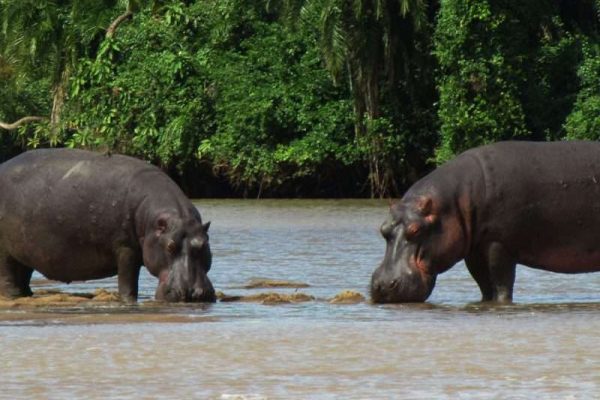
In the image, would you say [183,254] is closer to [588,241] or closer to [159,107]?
[588,241]

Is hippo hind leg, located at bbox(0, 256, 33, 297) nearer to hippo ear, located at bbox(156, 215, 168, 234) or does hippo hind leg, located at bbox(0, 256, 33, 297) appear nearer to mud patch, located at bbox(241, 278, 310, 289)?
hippo ear, located at bbox(156, 215, 168, 234)

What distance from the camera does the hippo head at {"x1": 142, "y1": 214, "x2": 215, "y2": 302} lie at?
11562 millimetres

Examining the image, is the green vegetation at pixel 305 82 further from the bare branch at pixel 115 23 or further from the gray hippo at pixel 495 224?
the gray hippo at pixel 495 224

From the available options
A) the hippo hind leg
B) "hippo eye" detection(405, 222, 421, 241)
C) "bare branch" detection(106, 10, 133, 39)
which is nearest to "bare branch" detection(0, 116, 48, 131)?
"bare branch" detection(106, 10, 133, 39)

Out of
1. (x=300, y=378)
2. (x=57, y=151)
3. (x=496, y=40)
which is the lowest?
(x=300, y=378)

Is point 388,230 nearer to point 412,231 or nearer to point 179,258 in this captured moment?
point 412,231

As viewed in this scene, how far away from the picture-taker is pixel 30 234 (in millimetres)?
12273

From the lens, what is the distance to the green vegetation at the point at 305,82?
3130 cm

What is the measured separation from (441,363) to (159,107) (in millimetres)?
27600

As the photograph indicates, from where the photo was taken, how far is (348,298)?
39.2 feet

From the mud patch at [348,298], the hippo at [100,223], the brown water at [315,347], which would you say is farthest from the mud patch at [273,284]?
the hippo at [100,223]

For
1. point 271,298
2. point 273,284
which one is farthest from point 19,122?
point 271,298

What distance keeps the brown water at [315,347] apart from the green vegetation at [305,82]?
685 inches

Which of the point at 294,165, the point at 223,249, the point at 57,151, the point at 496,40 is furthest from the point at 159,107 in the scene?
the point at 57,151
